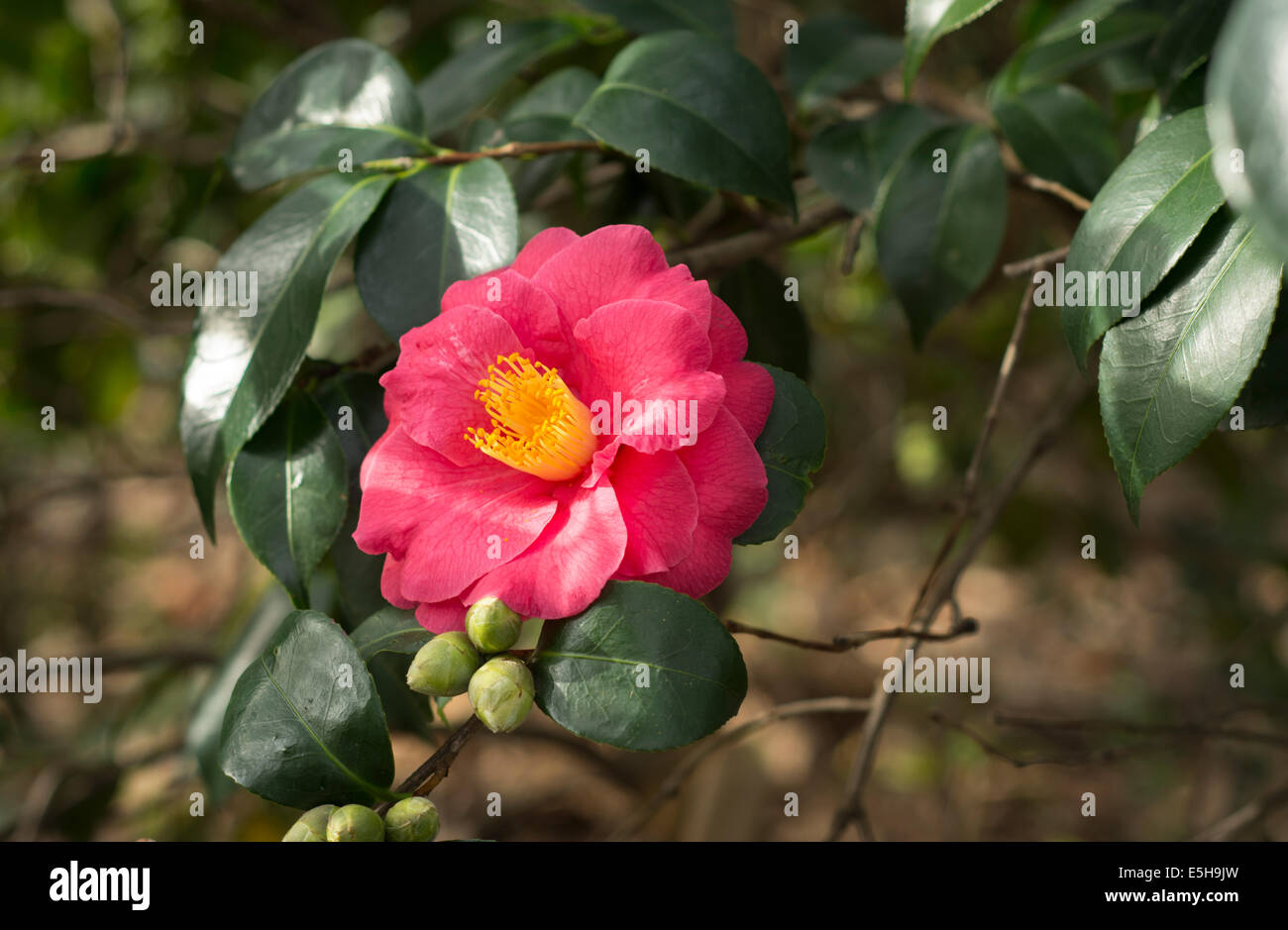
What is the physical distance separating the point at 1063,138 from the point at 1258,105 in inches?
24.3

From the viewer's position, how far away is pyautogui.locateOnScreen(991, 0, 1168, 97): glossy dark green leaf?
1.03 metres

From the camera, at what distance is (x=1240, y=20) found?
1.34ft

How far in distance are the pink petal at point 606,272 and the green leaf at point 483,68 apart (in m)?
0.45

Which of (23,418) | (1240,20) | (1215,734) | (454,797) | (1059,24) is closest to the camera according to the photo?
(1240,20)

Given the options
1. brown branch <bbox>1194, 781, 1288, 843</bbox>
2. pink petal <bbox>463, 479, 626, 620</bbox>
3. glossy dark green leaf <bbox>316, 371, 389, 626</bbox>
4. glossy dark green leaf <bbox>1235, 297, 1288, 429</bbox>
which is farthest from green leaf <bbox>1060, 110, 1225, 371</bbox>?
brown branch <bbox>1194, 781, 1288, 843</bbox>

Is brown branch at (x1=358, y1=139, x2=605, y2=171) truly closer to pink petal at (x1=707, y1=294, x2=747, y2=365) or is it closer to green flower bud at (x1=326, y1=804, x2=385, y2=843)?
pink petal at (x1=707, y1=294, x2=747, y2=365)

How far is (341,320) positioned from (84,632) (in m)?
1.27

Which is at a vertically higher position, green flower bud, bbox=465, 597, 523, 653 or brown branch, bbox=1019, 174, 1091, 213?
brown branch, bbox=1019, 174, 1091, 213

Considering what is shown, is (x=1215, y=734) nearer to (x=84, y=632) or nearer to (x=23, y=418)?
(x=23, y=418)

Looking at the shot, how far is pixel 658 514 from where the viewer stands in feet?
2.07

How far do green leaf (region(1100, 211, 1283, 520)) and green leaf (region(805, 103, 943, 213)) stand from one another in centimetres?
34

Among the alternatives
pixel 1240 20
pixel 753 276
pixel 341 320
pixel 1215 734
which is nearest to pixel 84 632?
pixel 341 320

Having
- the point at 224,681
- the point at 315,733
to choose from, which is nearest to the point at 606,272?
the point at 315,733
